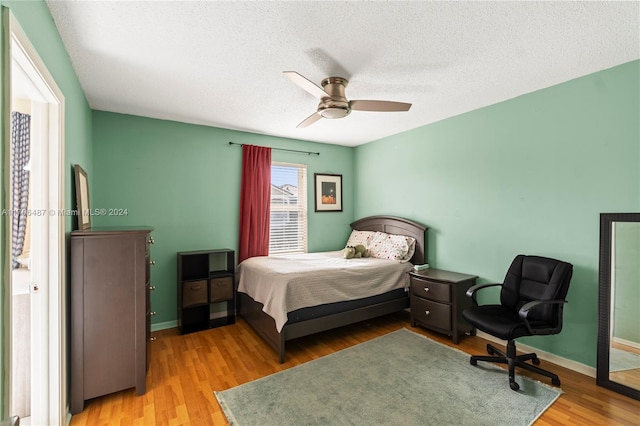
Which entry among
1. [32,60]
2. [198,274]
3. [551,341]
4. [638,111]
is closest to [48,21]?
[32,60]

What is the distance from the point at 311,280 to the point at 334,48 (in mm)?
2015

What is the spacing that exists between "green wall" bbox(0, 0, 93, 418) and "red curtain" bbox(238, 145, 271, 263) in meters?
1.70

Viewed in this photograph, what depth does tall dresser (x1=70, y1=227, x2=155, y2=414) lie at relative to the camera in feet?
6.66

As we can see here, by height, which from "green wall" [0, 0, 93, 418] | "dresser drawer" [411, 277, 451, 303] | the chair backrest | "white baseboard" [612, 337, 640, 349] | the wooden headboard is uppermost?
"green wall" [0, 0, 93, 418]

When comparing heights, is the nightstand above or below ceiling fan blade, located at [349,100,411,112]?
below

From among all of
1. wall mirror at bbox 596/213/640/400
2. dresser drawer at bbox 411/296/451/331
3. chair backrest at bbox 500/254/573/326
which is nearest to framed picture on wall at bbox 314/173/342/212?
dresser drawer at bbox 411/296/451/331

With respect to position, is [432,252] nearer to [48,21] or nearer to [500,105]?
[500,105]

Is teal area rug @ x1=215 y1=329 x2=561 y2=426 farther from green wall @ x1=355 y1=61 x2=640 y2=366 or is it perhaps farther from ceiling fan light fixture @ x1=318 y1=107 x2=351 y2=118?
ceiling fan light fixture @ x1=318 y1=107 x2=351 y2=118

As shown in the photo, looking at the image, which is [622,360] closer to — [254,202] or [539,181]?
[539,181]

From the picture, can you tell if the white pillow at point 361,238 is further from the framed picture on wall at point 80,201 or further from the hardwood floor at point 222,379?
the framed picture on wall at point 80,201

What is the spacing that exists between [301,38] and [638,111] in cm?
258

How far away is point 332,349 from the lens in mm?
2975

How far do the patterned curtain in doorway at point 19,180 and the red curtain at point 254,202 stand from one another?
219 centimetres

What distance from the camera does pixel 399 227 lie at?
4.16 meters
